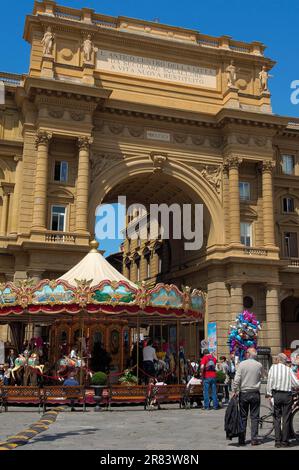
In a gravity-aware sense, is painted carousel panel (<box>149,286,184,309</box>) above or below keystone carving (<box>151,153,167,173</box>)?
below

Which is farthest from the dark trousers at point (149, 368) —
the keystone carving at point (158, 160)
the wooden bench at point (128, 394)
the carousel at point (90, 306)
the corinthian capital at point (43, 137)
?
the keystone carving at point (158, 160)

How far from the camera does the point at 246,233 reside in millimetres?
37281

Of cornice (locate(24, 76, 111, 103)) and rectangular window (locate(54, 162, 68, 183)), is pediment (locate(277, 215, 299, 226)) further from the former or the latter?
rectangular window (locate(54, 162, 68, 183))

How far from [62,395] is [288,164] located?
29203 mm

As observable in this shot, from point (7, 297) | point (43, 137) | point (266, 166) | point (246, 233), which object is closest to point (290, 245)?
point (246, 233)

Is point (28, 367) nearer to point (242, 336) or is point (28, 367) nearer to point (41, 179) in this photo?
point (242, 336)

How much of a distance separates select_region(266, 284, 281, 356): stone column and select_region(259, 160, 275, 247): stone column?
3187mm

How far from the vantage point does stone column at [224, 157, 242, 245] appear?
117 feet

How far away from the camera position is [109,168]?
3456cm

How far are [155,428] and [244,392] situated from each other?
3479mm

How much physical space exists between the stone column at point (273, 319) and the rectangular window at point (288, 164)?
10387 millimetres

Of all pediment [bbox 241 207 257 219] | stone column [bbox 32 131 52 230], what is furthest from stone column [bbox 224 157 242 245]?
stone column [bbox 32 131 52 230]

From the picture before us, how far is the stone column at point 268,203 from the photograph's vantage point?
3647 centimetres

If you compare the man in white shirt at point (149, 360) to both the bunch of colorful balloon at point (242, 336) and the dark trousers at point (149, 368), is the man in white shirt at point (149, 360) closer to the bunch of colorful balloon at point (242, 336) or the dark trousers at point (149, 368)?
the dark trousers at point (149, 368)
